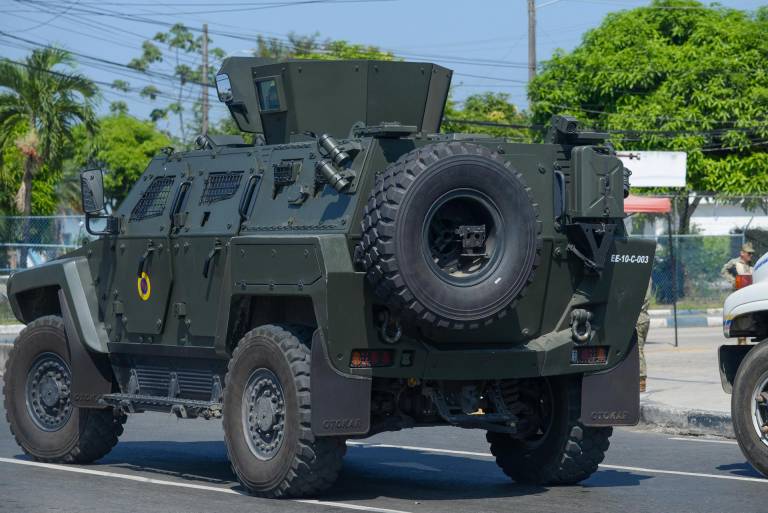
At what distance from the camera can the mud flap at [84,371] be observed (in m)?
10.6

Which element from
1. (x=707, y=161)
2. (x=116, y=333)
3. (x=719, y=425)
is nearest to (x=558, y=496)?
(x=116, y=333)

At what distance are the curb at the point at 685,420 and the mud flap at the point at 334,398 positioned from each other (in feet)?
18.5

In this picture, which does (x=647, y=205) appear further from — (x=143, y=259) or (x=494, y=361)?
(x=494, y=361)

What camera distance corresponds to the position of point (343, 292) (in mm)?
8375

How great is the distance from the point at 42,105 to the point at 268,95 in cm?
2356

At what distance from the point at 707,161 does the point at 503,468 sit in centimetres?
2986

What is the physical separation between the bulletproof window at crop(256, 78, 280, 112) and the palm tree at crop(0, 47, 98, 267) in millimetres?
23034

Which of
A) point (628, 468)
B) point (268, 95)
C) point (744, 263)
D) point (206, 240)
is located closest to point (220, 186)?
point (206, 240)

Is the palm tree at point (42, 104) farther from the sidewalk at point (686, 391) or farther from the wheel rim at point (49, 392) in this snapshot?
the wheel rim at point (49, 392)

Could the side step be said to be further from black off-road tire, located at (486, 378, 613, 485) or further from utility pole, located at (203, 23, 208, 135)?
utility pole, located at (203, 23, 208, 135)

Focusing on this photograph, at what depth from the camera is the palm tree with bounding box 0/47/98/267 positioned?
3272cm

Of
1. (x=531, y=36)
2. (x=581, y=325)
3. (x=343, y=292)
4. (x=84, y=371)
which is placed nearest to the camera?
(x=343, y=292)

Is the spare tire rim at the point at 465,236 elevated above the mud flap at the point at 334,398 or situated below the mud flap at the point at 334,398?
above

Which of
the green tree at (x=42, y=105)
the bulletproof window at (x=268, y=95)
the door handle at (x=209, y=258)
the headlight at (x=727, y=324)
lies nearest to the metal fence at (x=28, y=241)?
the green tree at (x=42, y=105)
